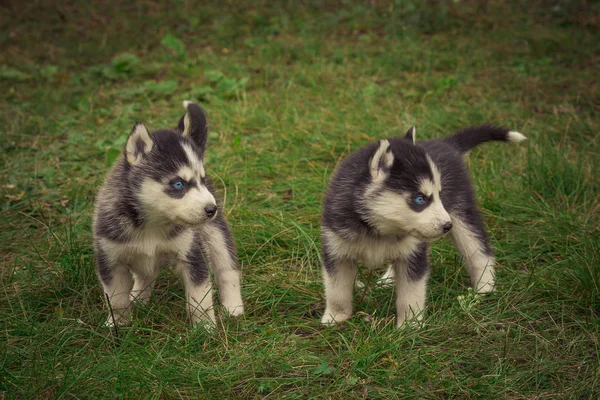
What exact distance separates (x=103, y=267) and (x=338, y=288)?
1.79 metres

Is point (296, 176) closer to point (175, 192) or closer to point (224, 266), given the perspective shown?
point (224, 266)

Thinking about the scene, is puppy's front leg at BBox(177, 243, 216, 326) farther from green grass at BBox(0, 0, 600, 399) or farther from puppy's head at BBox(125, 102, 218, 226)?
puppy's head at BBox(125, 102, 218, 226)

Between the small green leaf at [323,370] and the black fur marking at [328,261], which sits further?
the black fur marking at [328,261]

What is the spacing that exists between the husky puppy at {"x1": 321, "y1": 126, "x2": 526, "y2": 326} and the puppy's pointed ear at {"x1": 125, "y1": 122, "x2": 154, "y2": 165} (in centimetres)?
144

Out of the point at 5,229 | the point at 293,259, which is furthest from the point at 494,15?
the point at 5,229

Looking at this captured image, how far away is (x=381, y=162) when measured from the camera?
5.00 meters

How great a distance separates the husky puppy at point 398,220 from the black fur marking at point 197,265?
36.8 inches

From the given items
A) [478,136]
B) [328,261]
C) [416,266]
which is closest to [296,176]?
[478,136]

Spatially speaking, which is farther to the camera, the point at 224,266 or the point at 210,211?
the point at 224,266

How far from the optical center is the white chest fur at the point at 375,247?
520 cm

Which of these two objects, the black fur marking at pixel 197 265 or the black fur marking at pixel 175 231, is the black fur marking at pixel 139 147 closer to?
the black fur marking at pixel 175 231

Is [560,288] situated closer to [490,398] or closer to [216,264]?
[490,398]

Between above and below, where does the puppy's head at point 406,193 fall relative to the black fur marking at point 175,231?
above

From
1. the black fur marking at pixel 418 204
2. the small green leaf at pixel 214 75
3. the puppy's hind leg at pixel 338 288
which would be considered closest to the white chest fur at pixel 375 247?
the puppy's hind leg at pixel 338 288
